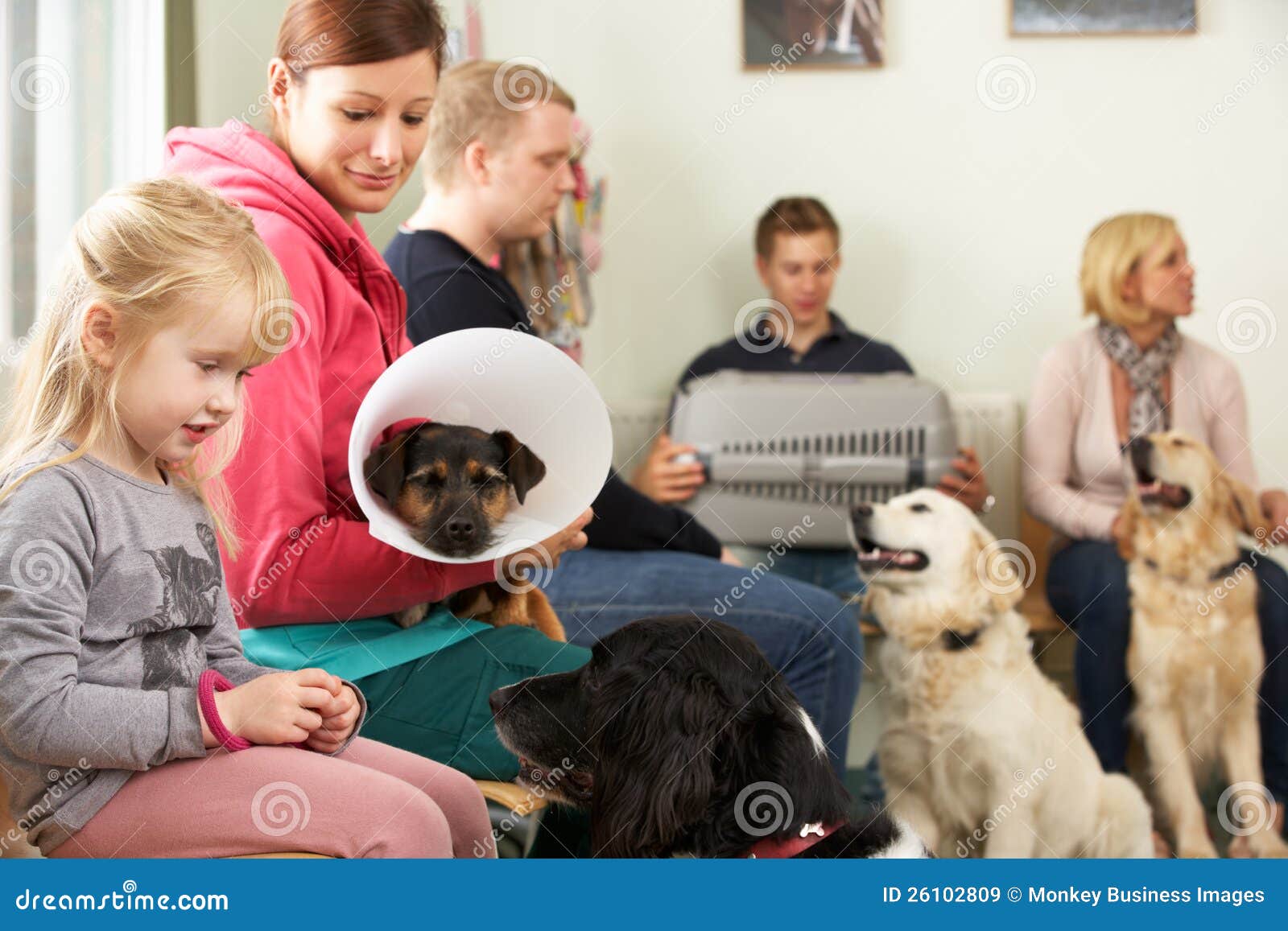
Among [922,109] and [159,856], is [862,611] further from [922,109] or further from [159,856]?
[159,856]

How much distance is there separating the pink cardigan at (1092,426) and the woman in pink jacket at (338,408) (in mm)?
1390

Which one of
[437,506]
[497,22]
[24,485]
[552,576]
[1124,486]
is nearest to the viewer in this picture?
[24,485]

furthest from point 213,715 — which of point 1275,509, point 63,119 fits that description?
point 1275,509

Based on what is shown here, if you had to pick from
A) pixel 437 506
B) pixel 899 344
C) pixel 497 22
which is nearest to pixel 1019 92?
pixel 899 344

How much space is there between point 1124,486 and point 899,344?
674 mm

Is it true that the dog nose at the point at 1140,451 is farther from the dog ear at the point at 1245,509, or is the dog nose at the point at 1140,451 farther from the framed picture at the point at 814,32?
the framed picture at the point at 814,32

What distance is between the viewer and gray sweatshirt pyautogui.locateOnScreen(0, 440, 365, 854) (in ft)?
2.55

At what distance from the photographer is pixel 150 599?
846mm

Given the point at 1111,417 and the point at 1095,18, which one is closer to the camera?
the point at 1111,417

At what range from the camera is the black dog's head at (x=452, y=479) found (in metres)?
1.12

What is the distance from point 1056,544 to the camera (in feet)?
7.36

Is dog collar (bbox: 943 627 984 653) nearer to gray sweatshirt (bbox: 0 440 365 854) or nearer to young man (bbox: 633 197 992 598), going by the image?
young man (bbox: 633 197 992 598)

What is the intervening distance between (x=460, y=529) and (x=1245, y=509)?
1.55 meters

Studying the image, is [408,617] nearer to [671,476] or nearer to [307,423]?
[307,423]
